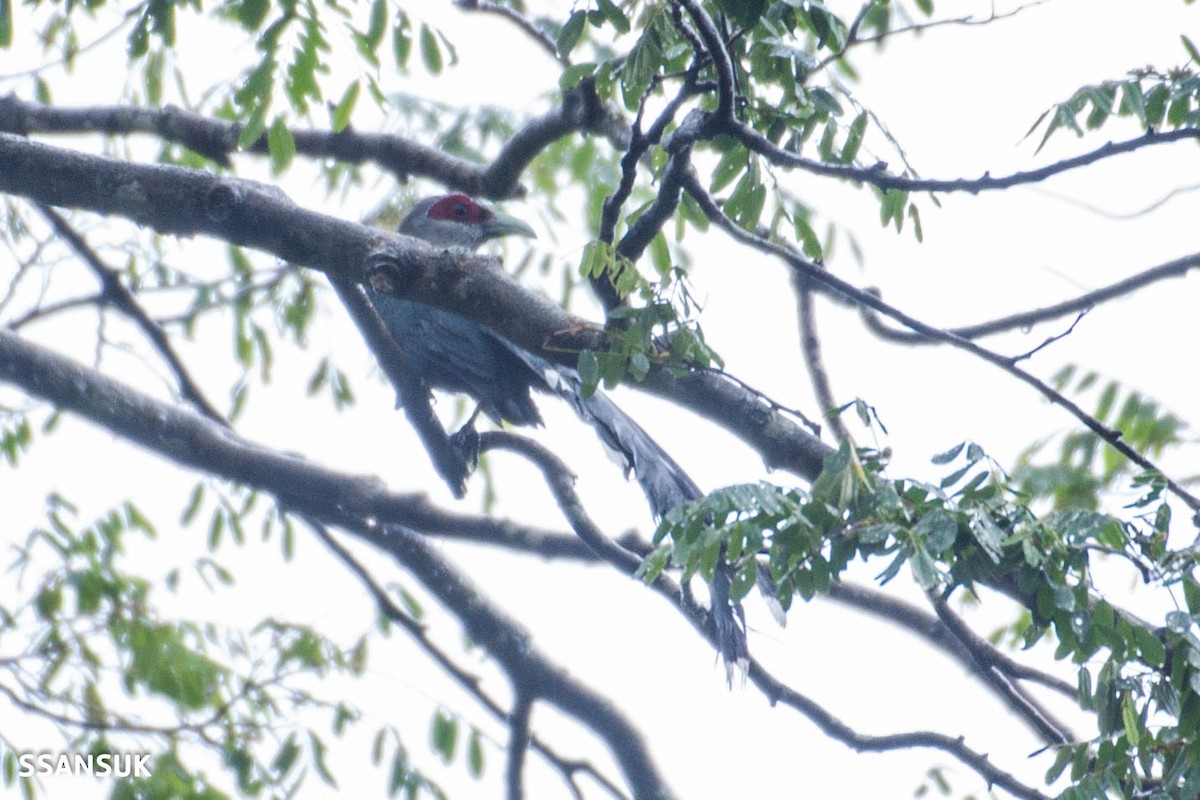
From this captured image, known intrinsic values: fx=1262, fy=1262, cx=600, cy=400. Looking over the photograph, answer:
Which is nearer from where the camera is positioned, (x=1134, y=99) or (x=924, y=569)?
(x=924, y=569)

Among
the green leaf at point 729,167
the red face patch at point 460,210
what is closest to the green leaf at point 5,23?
the green leaf at point 729,167

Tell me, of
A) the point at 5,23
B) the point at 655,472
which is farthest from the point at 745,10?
the point at 5,23

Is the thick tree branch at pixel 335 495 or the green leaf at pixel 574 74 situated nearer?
the green leaf at pixel 574 74

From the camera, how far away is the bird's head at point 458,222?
20.9 feet

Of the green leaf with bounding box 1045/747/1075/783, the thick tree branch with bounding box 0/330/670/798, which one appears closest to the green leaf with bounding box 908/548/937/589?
the green leaf with bounding box 1045/747/1075/783

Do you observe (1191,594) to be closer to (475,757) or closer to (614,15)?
(614,15)

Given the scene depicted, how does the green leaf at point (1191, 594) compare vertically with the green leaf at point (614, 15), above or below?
below

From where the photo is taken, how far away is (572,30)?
9.52ft

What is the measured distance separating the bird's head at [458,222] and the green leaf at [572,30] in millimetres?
3274

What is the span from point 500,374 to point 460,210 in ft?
5.02

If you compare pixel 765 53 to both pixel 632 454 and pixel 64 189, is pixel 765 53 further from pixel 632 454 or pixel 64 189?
pixel 64 189

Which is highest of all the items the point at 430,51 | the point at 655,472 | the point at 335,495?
the point at 430,51

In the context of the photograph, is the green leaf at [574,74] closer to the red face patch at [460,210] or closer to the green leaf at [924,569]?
the green leaf at [924,569]

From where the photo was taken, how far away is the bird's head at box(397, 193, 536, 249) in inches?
Result: 251
